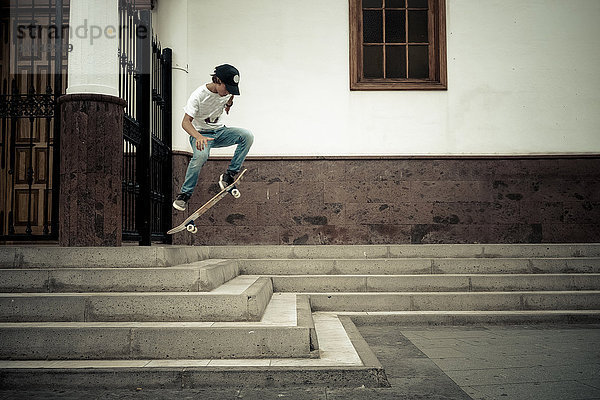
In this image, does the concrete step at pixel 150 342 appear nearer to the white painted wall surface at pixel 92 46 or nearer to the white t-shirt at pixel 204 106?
the white painted wall surface at pixel 92 46

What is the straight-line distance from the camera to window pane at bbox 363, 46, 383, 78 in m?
10.9

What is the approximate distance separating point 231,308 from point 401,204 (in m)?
6.01

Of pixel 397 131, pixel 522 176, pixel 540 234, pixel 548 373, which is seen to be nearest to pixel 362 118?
pixel 397 131

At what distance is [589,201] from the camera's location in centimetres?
1046

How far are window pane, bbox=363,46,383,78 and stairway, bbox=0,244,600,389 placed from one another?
4.21 meters

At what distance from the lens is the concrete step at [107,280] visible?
17.4 ft

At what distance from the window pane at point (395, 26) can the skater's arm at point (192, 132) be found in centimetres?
491

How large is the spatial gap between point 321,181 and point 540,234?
4.13 metres

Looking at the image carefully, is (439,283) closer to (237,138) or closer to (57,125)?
(237,138)

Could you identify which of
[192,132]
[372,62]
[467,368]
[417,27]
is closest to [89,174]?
[192,132]

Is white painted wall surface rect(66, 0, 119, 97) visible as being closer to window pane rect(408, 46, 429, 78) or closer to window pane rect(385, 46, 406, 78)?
window pane rect(385, 46, 406, 78)

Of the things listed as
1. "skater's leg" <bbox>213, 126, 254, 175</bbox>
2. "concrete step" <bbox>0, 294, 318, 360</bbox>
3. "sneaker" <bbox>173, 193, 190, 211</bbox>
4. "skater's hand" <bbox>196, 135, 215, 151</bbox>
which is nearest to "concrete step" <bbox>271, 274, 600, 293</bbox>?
"sneaker" <bbox>173, 193, 190, 211</bbox>

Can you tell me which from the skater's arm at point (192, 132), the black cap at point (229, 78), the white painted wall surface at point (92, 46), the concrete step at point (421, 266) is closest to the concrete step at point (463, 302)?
the concrete step at point (421, 266)

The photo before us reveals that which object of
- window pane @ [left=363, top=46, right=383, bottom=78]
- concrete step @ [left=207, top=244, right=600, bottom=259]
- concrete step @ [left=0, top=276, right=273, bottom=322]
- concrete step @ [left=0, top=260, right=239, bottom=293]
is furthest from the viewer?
window pane @ [left=363, top=46, right=383, bottom=78]
